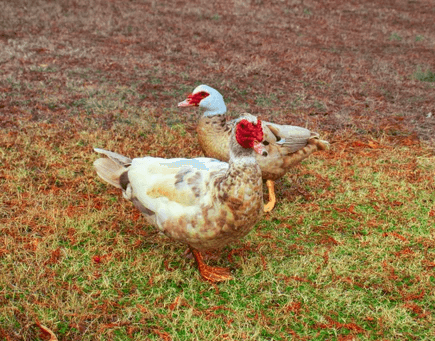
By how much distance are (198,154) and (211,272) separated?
2411mm

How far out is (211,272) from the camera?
3596mm

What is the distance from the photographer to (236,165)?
124 inches

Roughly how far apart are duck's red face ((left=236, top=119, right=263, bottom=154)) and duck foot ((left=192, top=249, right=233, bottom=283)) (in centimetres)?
104

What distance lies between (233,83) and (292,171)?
3301 mm

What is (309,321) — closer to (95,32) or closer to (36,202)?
(36,202)

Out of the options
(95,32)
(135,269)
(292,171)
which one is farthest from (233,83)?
(135,269)

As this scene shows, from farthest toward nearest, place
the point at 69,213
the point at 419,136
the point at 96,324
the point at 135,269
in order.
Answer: the point at 419,136 < the point at 69,213 < the point at 135,269 < the point at 96,324

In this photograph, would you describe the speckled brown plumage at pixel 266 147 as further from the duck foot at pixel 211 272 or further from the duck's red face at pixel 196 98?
the duck foot at pixel 211 272

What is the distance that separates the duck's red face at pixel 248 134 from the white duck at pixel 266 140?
1.22 metres

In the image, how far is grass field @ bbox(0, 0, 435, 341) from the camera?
3.22 m

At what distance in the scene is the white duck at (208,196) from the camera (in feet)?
10.3

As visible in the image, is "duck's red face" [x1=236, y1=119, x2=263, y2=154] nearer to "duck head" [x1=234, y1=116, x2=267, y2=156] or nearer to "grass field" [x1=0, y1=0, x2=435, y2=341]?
"duck head" [x1=234, y1=116, x2=267, y2=156]

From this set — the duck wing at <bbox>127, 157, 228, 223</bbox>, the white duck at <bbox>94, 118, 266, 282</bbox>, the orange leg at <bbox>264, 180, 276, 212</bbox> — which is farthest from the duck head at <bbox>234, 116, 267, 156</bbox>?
the orange leg at <bbox>264, 180, 276, 212</bbox>

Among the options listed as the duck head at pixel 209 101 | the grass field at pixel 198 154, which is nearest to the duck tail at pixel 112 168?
the grass field at pixel 198 154
